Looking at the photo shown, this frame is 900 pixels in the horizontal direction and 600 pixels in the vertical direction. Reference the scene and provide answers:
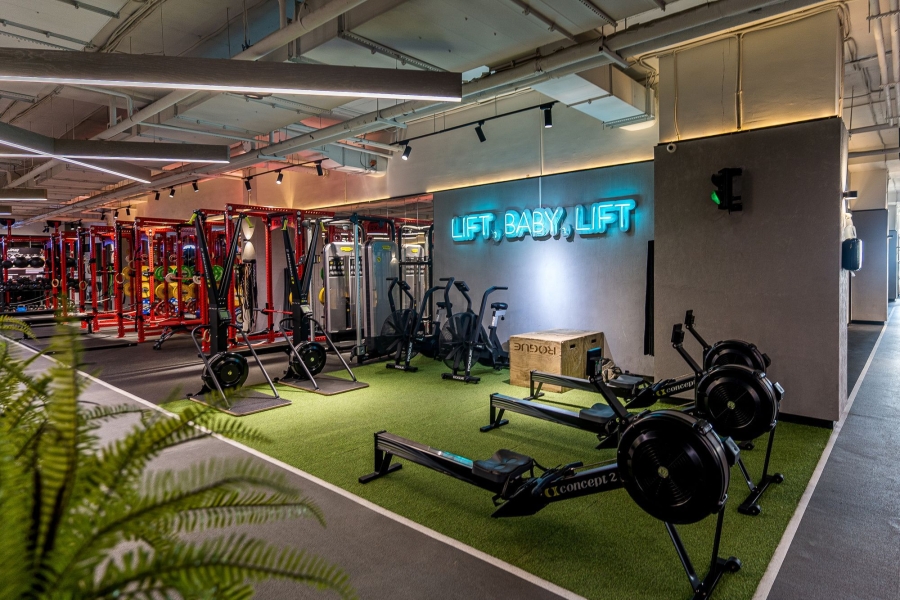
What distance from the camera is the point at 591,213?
7.54 metres

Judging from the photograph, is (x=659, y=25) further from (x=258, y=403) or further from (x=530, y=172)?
(x=258, y=403)

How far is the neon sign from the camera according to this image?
7.27m

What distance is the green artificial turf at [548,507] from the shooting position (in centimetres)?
278

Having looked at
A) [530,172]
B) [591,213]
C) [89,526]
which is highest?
[530,172]

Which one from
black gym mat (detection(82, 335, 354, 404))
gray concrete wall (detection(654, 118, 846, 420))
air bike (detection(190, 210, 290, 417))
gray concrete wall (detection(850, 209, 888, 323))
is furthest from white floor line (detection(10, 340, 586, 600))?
gray concrete wall (detection(850, 209, 888, 323))

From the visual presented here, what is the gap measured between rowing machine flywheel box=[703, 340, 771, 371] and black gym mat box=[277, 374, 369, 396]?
4112 millimetres

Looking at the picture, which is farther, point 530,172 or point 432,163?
point 432,163

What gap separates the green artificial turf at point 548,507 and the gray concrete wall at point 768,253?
740 mm

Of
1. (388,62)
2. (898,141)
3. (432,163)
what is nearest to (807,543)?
(388,62)

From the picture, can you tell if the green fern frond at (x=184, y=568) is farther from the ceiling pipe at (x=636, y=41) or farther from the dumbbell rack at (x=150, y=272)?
the dumbbell rack at (x=150, y=272)

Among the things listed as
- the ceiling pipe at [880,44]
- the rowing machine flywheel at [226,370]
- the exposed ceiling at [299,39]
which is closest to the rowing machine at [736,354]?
the exposed ceiling at [299,39]

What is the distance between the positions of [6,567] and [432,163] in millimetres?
9443

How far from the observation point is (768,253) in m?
5.39

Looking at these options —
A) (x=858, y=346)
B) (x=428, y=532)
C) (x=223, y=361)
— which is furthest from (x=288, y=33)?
(x=858, y=346)
